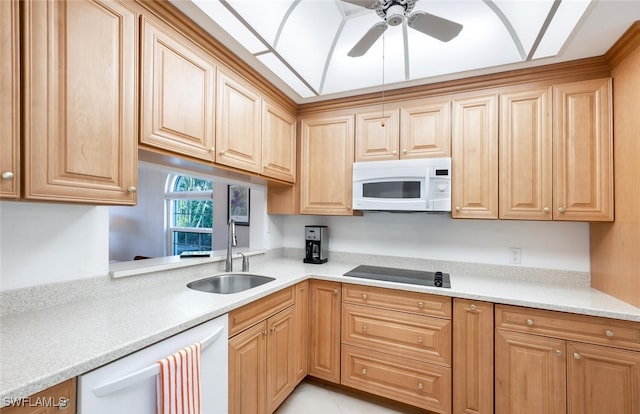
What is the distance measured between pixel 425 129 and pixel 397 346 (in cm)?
165

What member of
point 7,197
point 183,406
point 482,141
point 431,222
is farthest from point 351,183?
point 7,197

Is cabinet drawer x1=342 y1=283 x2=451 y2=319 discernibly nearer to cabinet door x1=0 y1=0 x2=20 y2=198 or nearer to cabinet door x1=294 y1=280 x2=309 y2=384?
cabinet door x1=294 y1=280 x2=309 y2=384

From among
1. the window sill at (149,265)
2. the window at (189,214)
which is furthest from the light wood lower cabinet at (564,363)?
the window at (189,214)

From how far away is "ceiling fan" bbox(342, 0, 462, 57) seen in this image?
1289mm

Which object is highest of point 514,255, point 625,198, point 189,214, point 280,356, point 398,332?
point 625,198

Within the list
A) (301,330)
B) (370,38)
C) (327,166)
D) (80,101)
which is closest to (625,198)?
(370,38)

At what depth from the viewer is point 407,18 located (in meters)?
1.37

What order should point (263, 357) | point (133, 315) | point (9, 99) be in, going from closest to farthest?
point (9, 99) → point (133, 315) → point (263, 357)

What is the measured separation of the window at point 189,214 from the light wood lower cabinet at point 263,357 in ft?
10.7

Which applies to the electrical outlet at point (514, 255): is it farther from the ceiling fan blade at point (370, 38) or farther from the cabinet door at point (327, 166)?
the ceiling fan blade at point (370, 38)

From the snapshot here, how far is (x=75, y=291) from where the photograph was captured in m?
1.39

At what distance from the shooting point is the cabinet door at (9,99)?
923mm

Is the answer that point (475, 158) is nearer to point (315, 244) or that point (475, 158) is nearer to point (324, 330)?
point (315, 244)

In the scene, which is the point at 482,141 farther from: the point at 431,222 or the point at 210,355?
the point at 210,355
